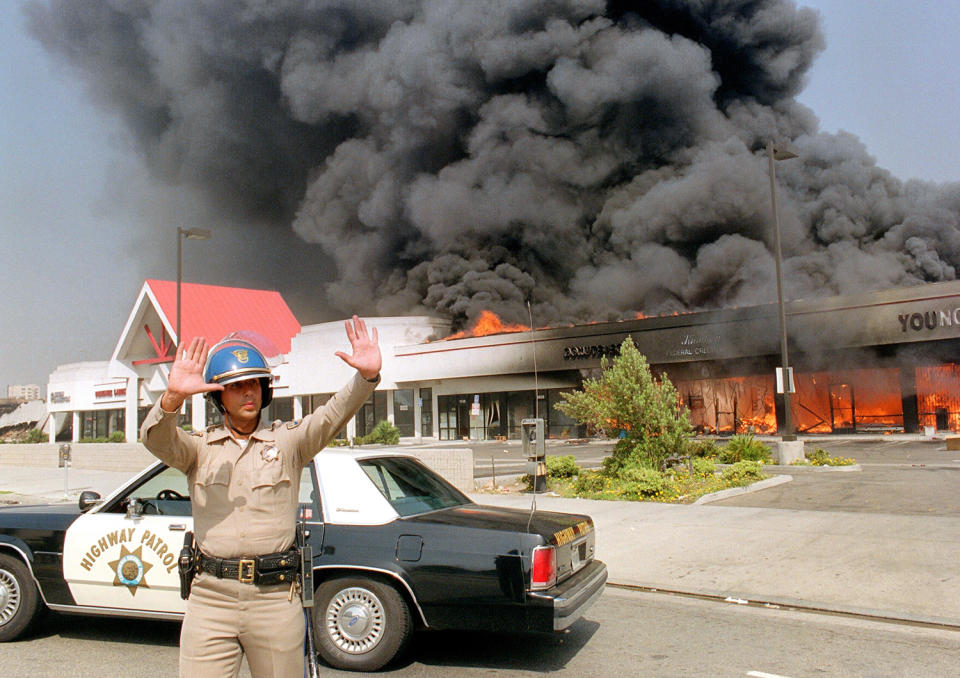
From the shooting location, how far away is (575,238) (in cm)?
5222

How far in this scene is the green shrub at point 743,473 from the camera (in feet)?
46.0

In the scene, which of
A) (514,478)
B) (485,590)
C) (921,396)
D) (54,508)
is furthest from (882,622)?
(921,396)

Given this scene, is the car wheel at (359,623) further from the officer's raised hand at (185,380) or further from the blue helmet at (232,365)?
the officer's raised hand at (185,380)

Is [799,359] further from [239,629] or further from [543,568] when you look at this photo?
[239,629]

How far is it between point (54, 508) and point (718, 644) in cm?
489

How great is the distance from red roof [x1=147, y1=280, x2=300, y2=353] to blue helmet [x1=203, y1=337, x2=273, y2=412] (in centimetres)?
4127

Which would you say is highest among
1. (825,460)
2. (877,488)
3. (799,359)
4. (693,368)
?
(799,359)

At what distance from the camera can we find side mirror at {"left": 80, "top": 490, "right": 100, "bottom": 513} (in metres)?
5.09

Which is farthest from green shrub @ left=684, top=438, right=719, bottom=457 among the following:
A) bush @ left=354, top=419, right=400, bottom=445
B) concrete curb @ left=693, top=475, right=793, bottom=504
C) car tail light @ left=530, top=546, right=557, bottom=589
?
bush @ left=354, top=419, right=400, bottom=445

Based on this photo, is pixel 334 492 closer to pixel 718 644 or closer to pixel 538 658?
pixel 538 658

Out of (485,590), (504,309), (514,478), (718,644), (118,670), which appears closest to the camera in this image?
(485,590)

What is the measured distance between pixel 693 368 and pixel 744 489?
22403 mm

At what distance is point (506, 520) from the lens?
5.03 m

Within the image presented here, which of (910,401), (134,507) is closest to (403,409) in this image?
(910,401)
